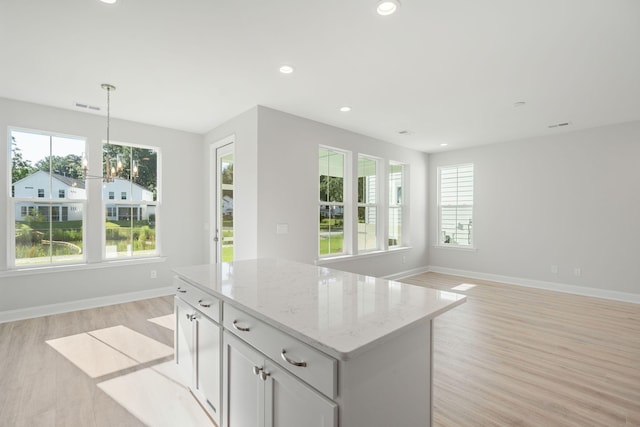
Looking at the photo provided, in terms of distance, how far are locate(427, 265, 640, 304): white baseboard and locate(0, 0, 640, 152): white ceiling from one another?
268cm

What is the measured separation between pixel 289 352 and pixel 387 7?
7.04 ft

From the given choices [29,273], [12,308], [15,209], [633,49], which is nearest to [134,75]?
[15,209]

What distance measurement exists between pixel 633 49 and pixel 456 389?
10.3ft

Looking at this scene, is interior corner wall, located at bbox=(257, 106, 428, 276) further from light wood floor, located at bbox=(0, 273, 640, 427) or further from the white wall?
the white wall

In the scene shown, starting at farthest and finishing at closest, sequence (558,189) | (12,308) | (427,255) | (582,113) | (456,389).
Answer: (427,255) < (558,189) < (582,113) < (12,308) < (456,389)

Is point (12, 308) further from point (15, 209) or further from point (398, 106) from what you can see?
point (398, 106)

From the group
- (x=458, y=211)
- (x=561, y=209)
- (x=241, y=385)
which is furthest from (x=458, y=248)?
(x=241, y=385)

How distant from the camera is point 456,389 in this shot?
2260 mm

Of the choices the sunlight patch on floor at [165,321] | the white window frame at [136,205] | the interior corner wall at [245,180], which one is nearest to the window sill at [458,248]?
the interior corner wall at [245,180]

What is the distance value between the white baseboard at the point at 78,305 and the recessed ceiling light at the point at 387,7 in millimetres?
4721

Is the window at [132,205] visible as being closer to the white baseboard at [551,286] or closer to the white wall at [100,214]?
the white wall at [100,214]

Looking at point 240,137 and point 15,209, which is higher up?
point 240,137

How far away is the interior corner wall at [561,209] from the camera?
15.1 feet

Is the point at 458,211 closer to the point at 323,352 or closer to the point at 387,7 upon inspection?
the point at 387,7
